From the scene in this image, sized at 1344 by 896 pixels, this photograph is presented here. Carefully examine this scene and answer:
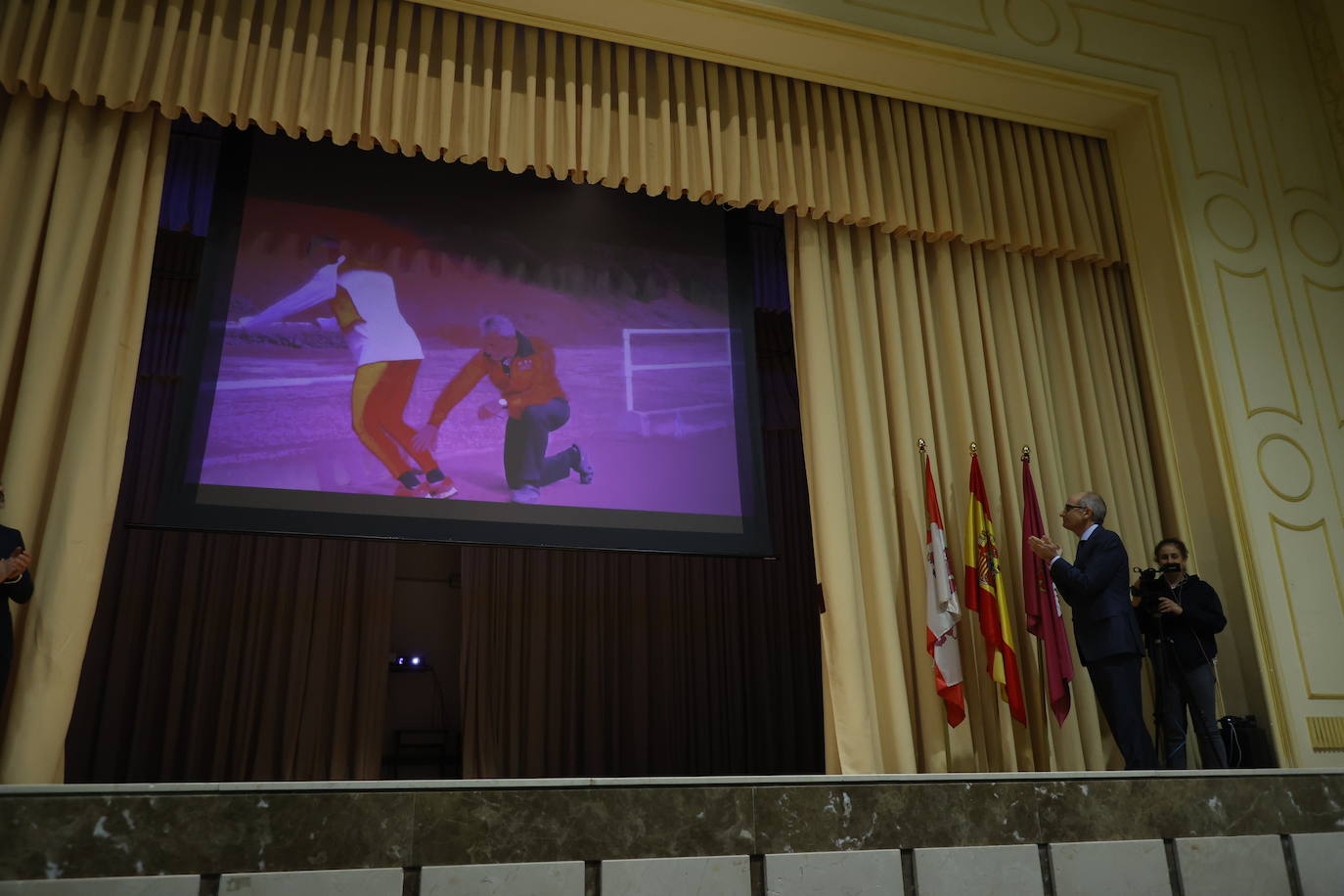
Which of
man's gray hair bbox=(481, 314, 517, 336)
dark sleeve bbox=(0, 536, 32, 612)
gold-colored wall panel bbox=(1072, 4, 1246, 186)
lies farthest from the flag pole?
dark sleeve bbox=(0, 536, 32, 612)

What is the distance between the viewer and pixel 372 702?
739 cm

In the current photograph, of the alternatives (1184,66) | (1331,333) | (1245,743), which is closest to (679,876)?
(1245,743)

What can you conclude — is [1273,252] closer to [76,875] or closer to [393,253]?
[393,253]

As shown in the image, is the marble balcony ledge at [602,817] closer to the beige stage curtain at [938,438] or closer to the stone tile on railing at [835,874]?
the stone tile on railing at [835,874]

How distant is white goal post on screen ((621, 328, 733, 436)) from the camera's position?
470cm

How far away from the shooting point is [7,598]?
3.31 metres

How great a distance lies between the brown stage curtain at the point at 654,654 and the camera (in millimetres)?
7730

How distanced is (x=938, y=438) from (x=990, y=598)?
0.83 m

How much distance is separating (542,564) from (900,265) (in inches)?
157

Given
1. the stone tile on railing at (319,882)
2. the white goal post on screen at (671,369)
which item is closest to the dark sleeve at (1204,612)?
the white goal post on screen at (671,369)

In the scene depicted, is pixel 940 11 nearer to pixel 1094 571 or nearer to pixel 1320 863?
pixel 1094 571

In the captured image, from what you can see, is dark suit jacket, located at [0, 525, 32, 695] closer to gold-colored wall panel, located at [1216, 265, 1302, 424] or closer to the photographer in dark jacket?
the photographer in dark jacket

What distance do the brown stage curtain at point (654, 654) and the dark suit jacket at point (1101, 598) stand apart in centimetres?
370

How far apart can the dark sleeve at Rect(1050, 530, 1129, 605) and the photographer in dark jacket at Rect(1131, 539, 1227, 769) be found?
1.20 feet
